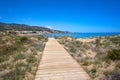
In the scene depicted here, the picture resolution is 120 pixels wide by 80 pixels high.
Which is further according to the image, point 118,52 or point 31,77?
point 118,52

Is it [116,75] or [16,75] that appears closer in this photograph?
[116,75]

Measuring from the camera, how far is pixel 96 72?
692 cm

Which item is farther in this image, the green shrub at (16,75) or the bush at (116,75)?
the green shrub at (16,75)

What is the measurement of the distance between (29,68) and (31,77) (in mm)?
1252

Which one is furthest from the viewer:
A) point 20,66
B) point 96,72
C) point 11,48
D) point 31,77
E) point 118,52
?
point 11,48

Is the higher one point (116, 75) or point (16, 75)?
point (116, 75)

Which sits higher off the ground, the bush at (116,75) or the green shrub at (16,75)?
the bush at (116,75)

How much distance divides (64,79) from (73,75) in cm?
59

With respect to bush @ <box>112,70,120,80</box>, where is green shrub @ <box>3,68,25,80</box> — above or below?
below

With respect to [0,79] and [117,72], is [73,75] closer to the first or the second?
[117,72]

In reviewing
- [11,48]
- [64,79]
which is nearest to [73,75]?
[64,79]

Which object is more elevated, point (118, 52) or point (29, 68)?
point (118, 52)

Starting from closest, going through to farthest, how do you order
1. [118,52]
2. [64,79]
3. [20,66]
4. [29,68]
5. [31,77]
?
1. [64,79]
2. [31,77]
3. [29,68]
4. [20,66]
5. [118,52]

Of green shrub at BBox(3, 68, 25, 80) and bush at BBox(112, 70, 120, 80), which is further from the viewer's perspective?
green shrub at BBox(3, 68, 25, 80)
